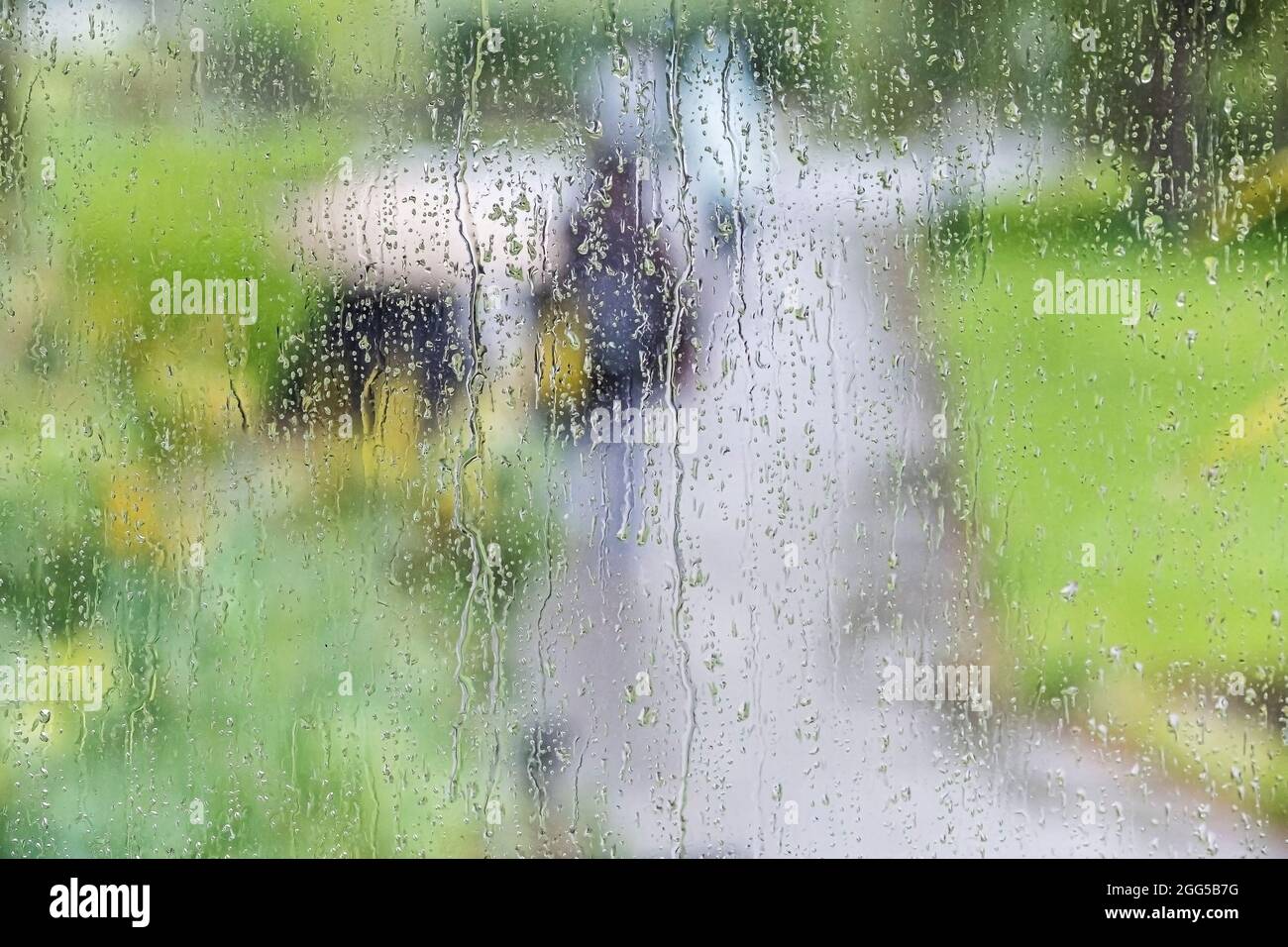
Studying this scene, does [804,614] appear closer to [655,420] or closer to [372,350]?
[655,420]

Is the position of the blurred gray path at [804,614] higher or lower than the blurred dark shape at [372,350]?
lower

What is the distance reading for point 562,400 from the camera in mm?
1003

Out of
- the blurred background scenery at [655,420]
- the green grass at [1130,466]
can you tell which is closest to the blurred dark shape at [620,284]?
the blurred background scenery at [655,420]

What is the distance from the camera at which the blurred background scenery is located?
976 millimetres

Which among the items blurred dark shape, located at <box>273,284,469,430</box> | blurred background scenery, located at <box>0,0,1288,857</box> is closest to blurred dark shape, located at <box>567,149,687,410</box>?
blurred background scenery, located at <box>0,0,1288,857</box>

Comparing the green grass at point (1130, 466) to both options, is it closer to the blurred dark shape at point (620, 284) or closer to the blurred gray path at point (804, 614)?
the blurred gray path at point (804, 614)

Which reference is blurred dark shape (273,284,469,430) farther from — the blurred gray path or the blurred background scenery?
the blurred gray path

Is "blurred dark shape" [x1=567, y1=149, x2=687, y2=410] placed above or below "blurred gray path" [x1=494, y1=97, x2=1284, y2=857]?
above

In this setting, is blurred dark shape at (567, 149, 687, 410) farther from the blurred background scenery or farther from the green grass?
the green grass

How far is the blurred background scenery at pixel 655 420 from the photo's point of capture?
98 cm

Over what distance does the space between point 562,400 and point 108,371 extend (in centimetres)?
52

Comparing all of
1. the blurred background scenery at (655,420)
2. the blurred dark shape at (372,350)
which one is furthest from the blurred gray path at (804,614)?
the blurred dark shape at (372,350)

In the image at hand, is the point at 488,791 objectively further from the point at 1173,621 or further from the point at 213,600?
the point at 1173,621
